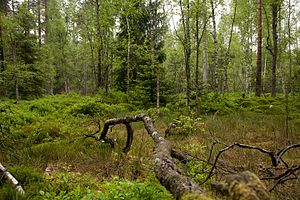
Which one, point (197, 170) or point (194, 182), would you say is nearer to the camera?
point (194, 182)

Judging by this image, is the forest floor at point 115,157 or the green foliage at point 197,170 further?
the green foliage at point 197,170

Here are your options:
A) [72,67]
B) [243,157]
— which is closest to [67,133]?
[243,157]

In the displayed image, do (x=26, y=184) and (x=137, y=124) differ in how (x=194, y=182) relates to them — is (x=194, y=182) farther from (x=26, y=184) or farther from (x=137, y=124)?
(x=137, y=124)

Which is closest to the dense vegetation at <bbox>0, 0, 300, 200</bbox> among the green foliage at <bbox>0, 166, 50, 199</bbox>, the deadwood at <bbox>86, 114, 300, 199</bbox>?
the green foliage at <bbox>0, 166, 50, 199</bbox>

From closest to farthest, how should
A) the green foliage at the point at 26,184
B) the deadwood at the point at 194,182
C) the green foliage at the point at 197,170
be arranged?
the deadwood at the point at 194,182, the green foliage at the point at 26,184, the green foliage at the point at 197,170

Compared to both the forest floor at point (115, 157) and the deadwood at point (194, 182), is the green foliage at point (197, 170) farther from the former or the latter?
the deadwood at point (194, 182)

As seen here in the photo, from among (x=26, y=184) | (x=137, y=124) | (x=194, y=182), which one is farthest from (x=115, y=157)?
(x=137, y=124)

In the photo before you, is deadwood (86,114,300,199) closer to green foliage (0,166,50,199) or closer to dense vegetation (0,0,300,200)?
dense vegetation (0,0,300,200)

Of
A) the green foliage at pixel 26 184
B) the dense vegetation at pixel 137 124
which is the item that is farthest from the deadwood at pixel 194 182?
the green foliage at pixel 26 184

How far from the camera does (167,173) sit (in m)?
2.54

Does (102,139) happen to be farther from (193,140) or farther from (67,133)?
(193,140)

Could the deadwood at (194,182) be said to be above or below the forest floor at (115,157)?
above

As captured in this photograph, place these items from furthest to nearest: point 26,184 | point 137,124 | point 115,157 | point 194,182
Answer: point 137,124 → point 115,157 → point 26,184 → point 194,182

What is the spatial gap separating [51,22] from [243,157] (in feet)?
110
